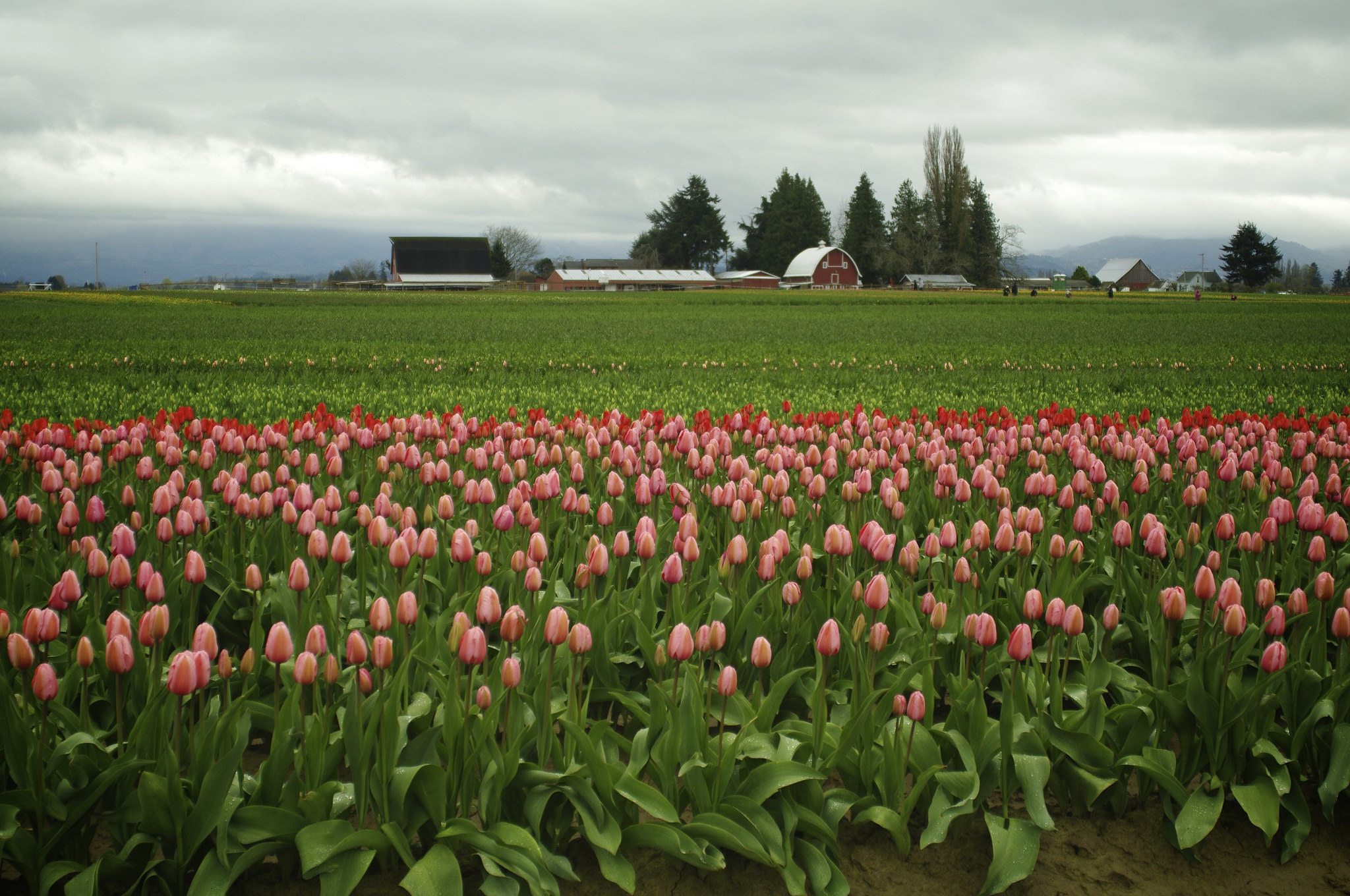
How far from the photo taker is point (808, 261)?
106 meters

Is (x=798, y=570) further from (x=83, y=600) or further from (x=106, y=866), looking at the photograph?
(x=83, y=600)

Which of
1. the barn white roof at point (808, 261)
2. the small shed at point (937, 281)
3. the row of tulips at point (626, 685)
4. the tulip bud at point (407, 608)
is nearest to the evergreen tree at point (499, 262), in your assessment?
the barn white roof at point (808, 261)

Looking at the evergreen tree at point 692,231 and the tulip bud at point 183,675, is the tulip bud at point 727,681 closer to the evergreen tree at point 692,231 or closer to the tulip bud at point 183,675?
the tulip bud at point 183,675

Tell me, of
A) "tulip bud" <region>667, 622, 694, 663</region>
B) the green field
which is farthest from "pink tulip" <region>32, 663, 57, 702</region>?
the green field

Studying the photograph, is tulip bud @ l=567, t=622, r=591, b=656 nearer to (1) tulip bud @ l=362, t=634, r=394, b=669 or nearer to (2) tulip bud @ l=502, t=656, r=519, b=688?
(2) tulip bud @ l=502, t=656, r=519, b=688

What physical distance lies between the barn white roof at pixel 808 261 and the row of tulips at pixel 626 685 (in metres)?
102

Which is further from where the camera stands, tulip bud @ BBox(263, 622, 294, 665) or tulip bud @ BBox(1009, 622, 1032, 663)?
tulip bud @ BBox(1009, 622, 1032, 663)

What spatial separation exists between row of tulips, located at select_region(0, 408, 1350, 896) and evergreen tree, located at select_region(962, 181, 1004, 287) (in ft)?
364

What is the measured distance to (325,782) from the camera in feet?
9.07

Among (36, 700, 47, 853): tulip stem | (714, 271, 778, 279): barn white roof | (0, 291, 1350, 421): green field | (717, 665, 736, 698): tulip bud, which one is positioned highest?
(714, 271, 778, 279): barn white roof

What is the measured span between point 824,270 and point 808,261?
2504 mm

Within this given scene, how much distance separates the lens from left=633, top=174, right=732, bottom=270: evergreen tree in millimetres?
126188

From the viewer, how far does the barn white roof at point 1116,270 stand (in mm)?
145625

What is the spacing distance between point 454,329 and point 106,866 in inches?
1117
